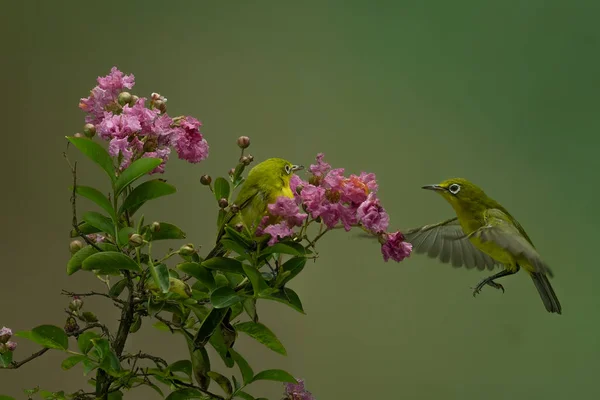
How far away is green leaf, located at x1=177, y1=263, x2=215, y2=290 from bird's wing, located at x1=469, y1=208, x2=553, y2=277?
673 millimetres

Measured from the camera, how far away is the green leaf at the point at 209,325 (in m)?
1.17

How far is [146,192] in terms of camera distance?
3.98ft

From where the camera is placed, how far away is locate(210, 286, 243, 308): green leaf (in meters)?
1.13

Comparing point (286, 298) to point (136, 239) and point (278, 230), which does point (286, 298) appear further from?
point (136, 239)

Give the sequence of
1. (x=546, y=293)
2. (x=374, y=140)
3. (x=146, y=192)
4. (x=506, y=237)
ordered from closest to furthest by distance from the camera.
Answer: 1. (x=146, y=192)
2. (x=506, y=237)
3. (x=546, y=293)
4. (x=374, y=140)

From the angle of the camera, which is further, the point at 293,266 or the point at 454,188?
the point at 454,188

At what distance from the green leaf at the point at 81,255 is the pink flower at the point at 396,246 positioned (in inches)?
18.0

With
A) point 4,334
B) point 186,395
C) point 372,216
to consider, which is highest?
point 372,216

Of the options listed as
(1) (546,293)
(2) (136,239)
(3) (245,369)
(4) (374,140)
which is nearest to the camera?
(2) (136,239)

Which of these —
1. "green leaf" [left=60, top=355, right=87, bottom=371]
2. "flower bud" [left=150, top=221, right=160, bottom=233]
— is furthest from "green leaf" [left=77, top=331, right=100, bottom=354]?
"flower bud" [left=150, top=221, right=160, bottom=233]

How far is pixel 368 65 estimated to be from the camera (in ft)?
7.16

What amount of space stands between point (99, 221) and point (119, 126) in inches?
6.4

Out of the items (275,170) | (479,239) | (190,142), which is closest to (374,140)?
(479,239)

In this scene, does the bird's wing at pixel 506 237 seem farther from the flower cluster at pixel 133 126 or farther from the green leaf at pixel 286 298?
the flower cluster at pixel 133 126
